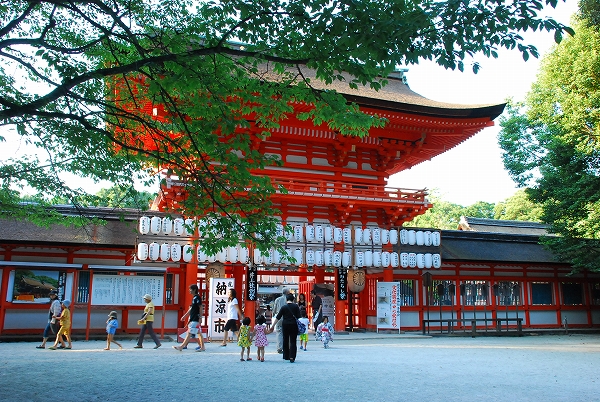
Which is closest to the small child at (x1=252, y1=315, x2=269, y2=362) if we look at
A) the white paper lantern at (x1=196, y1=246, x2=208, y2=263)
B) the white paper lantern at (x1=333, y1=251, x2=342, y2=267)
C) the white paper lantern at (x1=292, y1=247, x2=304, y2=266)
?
the white paper lantern at (x1=196, y1=246, x2=208, y2=263)

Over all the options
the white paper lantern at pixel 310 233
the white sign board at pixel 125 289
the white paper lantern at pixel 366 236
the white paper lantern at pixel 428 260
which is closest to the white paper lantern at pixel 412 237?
the white paper lantern at pixel 428 260

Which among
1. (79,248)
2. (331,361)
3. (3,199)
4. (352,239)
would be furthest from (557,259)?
(3,199)

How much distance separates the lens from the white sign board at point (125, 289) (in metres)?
16.8

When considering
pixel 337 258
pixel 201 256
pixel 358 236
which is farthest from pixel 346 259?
pixel 201 256

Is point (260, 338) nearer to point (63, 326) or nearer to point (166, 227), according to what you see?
point (63, 326)

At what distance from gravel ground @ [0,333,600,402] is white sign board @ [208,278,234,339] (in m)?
2.41

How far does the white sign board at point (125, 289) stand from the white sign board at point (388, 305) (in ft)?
29.8

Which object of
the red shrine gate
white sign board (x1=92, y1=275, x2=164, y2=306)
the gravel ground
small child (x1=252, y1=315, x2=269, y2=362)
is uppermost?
the red shrine gate

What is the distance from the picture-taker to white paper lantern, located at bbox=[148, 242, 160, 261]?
60.2 ft

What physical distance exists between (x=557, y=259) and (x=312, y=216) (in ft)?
39.8

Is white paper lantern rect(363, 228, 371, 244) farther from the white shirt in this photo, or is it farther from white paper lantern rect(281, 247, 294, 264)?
the white shirt

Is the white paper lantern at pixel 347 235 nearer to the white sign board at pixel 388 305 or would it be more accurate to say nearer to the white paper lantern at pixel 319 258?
the white paper lantern at pixel 319 258

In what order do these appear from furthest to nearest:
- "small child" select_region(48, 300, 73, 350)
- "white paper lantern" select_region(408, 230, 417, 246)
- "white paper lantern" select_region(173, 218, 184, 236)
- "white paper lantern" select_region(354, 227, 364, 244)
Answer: "white paper lantern" select_region(408, 230, 417, 246), "white paper lantern" select_region(354, 227, 364, 244), "white paper lantern" select_region(173, 218, 184, 236), "small child" select_region(48, 300, 73, 350)

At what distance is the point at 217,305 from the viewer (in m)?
17.5
